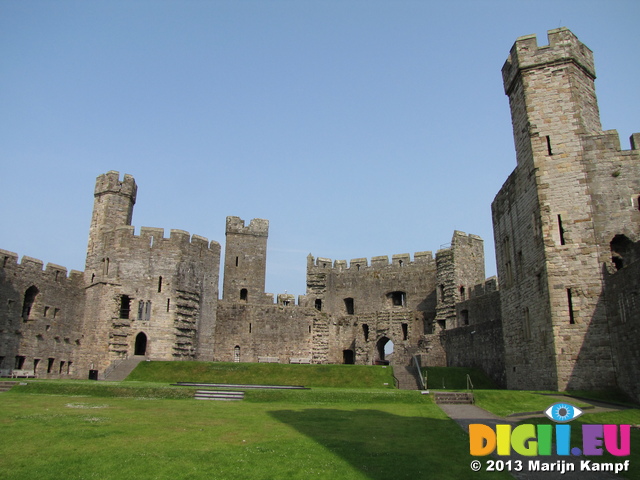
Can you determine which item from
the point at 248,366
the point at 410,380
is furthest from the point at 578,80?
the point at 248,366

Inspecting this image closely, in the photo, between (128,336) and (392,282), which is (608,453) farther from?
(392,282)

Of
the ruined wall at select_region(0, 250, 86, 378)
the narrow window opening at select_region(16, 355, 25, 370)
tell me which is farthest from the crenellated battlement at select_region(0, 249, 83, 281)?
the narrow window opening at select_region(16, 355, 25, 370)

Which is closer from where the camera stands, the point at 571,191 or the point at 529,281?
the point at 571,191

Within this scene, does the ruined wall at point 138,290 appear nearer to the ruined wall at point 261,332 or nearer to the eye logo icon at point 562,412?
the ruined wall at point 261,332

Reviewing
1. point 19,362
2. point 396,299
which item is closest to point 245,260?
point 396,299

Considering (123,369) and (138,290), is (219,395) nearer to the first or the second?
(123,369)

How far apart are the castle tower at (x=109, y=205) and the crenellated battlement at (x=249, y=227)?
370 inches

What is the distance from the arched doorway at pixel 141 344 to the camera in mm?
34656

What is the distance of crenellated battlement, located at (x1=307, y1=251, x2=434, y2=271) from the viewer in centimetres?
4366

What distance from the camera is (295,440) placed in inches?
430

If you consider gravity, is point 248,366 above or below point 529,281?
below

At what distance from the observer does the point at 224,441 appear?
10.7 metres

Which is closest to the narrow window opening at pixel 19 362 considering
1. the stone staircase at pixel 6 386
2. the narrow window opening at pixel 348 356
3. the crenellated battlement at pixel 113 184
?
the stone staircase at pixel 6 386

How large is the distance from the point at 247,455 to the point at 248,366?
74.2ft
